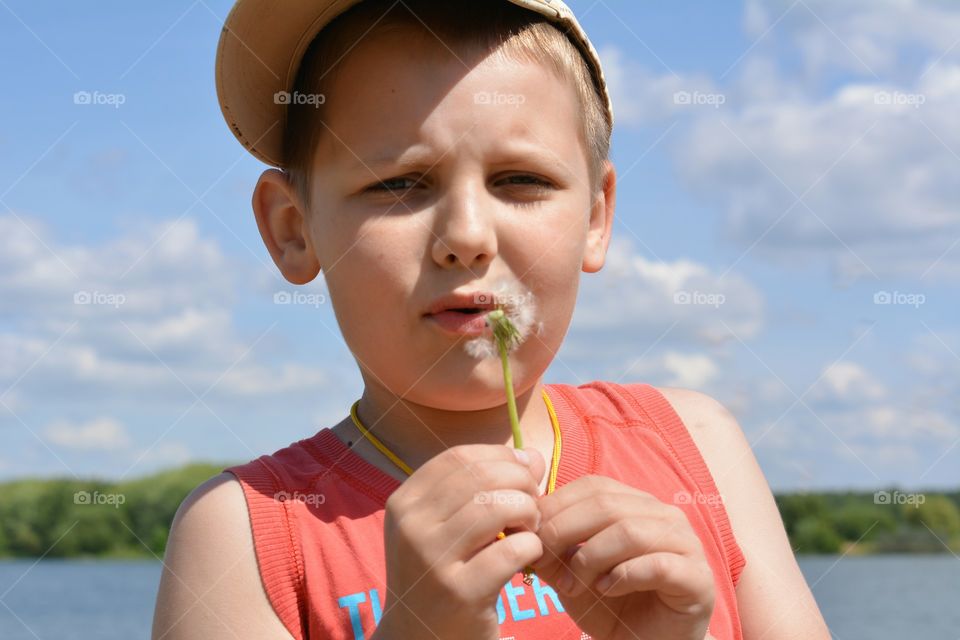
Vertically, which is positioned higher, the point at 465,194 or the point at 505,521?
the point at 465,194

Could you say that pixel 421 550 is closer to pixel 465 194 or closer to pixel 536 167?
pixel 465 194

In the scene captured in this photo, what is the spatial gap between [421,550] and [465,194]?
68cm

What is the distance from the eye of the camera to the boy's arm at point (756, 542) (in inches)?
86.8

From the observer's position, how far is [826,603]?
3172cm

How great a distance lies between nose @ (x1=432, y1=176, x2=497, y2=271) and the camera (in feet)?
5.91

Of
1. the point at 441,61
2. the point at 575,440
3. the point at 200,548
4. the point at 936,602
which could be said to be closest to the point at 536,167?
the point at 441,61

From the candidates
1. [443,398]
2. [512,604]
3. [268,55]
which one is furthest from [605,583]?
[268,55]

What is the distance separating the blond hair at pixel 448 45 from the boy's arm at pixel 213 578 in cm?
71

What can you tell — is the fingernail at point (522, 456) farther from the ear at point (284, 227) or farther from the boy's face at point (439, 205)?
the ear at point (284, 227)

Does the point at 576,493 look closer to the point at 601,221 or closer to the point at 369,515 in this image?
the point at 369,515

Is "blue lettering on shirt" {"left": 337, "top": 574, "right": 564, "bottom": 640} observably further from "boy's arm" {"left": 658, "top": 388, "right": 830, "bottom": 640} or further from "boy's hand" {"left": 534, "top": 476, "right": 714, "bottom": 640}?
"boy's arm" {"left": 658, "top": 388, "right": 830, "bottom": 640}

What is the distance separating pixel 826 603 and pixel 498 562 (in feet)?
110

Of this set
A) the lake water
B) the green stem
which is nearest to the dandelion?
the green stem

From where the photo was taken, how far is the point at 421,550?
59.7 inches
